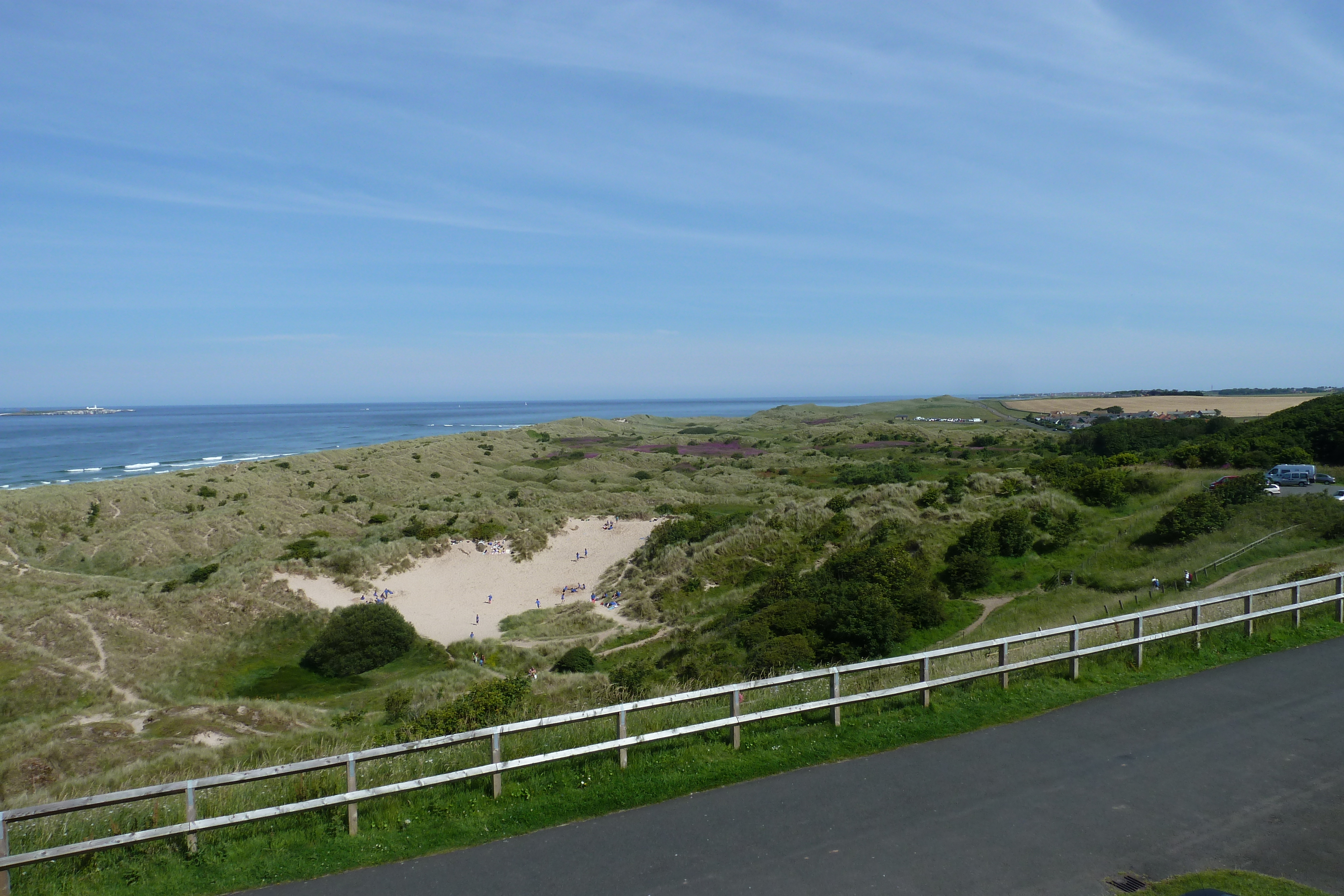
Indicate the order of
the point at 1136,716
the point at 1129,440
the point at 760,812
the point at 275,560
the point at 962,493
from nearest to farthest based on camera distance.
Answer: the point at 760,812
the point at 1136,716
the point at 275,560
the point at 962,493
the point at 1129,440

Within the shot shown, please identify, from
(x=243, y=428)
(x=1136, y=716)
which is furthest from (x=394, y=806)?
(x=243, y=428)

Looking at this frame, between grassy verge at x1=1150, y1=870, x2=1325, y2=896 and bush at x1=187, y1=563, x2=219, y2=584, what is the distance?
34.7 meters

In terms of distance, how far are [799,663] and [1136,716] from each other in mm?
8520

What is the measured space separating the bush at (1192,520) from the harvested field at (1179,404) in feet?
252

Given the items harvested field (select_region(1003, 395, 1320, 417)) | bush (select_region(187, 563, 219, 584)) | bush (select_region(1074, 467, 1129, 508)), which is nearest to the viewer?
bush (select_region(187, 563, 219, 584))

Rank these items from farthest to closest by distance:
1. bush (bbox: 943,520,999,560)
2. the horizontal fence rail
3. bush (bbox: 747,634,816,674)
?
bush (bbox: 943,520,999,560) < bush (bbox: 747,634,816,674) < the horizontal fence rail

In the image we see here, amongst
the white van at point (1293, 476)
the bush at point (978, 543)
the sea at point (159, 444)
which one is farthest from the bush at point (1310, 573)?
the sea at point (159, 444)

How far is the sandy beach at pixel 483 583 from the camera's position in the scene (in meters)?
31.2

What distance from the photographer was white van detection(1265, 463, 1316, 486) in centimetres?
3388

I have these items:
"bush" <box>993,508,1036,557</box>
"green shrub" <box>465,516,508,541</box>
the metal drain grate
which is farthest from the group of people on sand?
the metal drain grate

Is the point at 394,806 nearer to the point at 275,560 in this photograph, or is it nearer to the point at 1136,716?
the point at 1136,716

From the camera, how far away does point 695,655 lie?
66.0 feet

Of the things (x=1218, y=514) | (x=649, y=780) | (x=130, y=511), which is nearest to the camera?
(x=649, y=780)

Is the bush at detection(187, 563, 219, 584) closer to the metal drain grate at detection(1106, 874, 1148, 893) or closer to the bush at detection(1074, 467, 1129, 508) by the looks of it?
the metal drain grate at detection(1106, 874, 1148, 893)
